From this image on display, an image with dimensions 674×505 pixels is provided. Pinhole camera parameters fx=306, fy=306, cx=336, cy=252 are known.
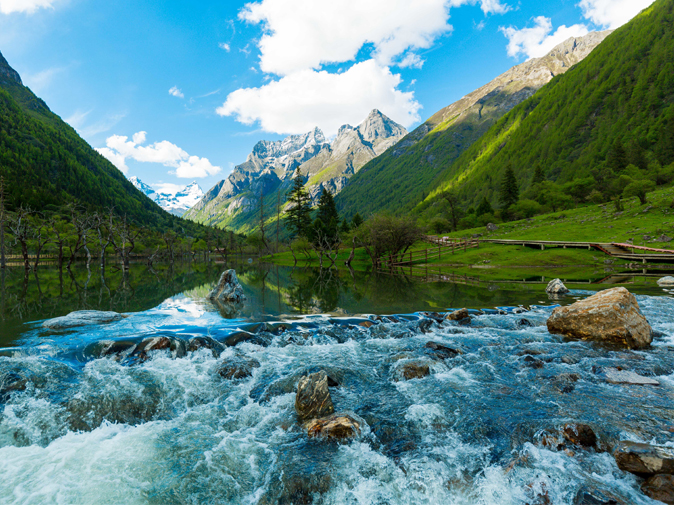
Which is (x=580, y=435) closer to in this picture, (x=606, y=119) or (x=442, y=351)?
(x=442, y=351)

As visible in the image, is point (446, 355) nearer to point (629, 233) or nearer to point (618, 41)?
point (629, 233)

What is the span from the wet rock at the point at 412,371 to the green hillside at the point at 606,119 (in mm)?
100214

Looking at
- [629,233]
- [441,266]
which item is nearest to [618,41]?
[629,233]

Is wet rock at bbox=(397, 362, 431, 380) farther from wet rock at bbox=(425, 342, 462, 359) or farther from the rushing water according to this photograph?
wet rock at bbox=(425, 342, 462, 359)

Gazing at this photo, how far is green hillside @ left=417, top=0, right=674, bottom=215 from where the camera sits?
10531 centimetres

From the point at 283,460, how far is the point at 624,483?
6990mm

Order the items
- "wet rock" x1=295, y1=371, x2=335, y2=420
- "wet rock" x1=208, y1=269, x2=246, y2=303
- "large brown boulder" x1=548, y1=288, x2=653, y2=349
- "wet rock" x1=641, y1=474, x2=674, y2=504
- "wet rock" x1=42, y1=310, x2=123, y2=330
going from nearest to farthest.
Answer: "wet rock" x1=641, y1=474, x2=674, y2=504 → "wet rock" x1=295, y1=371, x2=335, y2=420 → "large brown boulder" x1=548, y1=288, x2=653, y2=349 → "wet rock" x1=42, y1=310, x2=123, y2=330 → "wet rock" x1=208, y1=269, x2=246, y2=303

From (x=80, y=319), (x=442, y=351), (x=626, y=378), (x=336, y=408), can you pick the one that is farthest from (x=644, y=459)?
(x=80, y=319)

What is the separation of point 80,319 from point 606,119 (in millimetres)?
202512

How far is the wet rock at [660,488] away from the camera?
18.2ft

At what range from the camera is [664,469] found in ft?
19.7

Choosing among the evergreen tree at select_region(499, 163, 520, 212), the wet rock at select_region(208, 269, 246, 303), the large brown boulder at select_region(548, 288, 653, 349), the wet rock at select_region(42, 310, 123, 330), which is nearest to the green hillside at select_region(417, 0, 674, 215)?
the evergreen tree at select_region(499, 163, 520, 212)

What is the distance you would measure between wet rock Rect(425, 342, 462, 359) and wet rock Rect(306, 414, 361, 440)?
625cm

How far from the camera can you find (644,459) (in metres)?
6.21
